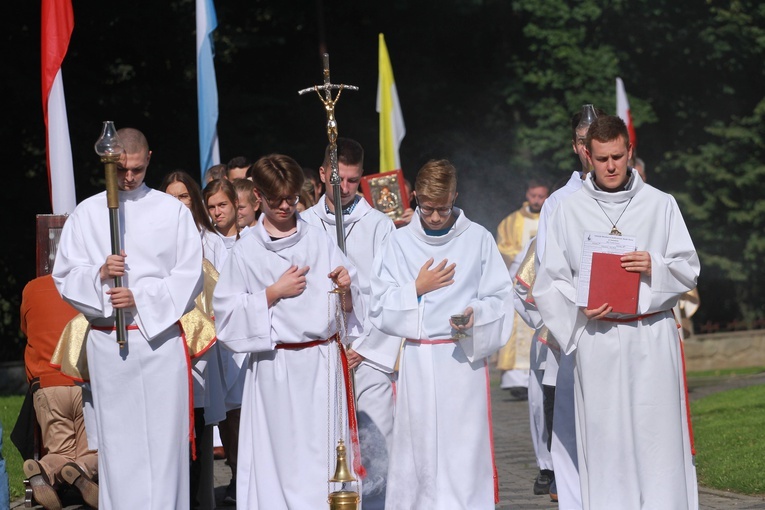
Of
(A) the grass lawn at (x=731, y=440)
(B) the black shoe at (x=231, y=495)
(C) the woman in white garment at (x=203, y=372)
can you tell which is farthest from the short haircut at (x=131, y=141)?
(A) the grass lawn at (x=731, y=440)

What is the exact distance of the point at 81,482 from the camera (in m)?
8.98

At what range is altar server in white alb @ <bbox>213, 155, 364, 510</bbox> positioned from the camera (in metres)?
7.40

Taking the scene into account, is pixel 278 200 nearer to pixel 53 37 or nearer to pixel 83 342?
pixel 83 342

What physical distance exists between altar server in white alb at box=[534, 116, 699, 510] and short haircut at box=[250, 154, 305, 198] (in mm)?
1423

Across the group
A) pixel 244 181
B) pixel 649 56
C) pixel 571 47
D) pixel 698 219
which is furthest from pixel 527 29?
pixel 244 181

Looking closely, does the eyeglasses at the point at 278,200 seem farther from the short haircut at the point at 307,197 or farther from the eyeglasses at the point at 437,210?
the short haircut at the point at 307,197

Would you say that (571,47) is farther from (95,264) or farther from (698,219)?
(95,264)

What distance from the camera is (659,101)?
25.9 metres

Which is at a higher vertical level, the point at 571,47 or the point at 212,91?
the point at 571,47

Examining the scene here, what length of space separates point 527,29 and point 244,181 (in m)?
15.2

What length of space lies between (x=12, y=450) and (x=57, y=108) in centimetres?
302

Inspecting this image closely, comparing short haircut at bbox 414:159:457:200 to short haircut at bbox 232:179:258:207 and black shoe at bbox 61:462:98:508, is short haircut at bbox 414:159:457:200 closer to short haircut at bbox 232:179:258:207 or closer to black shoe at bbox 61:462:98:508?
short haircut at bbox 232:179:258:207

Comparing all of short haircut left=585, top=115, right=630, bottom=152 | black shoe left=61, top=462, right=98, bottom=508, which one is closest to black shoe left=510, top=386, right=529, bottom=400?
black shoe left=61, top=462, right=98, bottom=508

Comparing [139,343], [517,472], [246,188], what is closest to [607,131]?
[139,343]
